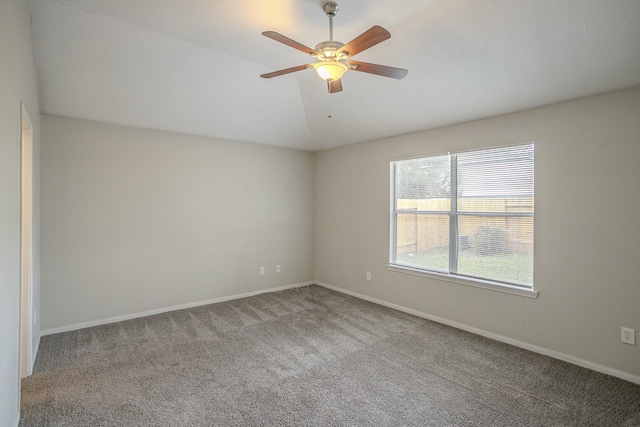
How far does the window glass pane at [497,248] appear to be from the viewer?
332 cm

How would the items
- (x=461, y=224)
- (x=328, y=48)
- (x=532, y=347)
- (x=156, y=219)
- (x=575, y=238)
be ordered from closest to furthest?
(x=328, y=48) → (x=575, y=238) → (x=532, y=347) → (x=461, y=224) → (x=156, y=219)

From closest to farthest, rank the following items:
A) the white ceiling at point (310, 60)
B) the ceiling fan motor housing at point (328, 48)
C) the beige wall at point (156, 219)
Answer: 1. the ceiling fan motor housing at point (328, 48)
2. the white ceiling at point (310, 60)
3. the beige wall at point (156, 219)

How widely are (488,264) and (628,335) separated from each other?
125 centimetres

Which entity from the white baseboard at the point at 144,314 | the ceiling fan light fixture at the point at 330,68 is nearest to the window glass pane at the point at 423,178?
the ceiling fan light fixture at the point at 330,68

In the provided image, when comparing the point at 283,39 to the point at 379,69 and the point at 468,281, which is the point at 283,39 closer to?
the point at 379,69

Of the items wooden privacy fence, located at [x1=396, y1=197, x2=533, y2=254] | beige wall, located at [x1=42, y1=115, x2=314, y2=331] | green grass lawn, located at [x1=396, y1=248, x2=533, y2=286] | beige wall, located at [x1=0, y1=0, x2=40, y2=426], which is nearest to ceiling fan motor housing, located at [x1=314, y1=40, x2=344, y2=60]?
beige wall, located at [x1=0, y1=0, x2=40, y2=426]

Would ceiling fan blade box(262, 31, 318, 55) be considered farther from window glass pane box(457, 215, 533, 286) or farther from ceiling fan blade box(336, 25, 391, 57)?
window glass pane box(457, 215, 533, 286)

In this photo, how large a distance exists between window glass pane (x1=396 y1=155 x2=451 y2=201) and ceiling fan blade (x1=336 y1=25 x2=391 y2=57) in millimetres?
2392

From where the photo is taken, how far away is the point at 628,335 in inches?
104

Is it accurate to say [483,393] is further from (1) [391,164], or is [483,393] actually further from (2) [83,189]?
(2) [83,189]

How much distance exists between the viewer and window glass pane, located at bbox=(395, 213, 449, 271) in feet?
13.2

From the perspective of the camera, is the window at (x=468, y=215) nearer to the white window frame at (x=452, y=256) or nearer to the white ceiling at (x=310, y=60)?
the white window frame at (x=452, y=256)

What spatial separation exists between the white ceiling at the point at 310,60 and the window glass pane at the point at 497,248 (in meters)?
1.22

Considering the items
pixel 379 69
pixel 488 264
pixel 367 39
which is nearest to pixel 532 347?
pixel 488 264
